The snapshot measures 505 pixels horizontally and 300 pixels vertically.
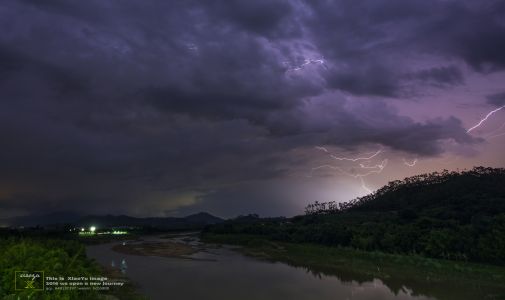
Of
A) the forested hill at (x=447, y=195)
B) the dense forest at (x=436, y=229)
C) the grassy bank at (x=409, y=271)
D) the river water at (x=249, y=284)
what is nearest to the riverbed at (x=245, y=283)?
the river water at (x=249, y=284)

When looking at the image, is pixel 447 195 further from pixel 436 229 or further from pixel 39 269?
pixel 39 269

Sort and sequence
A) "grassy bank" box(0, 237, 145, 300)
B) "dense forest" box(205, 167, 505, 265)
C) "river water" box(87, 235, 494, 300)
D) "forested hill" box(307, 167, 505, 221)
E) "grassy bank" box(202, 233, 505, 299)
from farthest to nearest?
"forested hill" box(307, 167, 505, 221) < "dense forest" box(205, 167, 505, 265) < "grassy bank" box(202, 233, 505, 299) < "river water" box(87, 235, 494, 300) < "grassy bank" box(0, 237, 145, 300)

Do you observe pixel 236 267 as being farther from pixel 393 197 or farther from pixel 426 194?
pixel 393 197

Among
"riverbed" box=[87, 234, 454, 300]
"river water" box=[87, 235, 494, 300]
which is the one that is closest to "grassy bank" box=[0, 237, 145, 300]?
"riverbed" box=[87, 234, 454, 300]

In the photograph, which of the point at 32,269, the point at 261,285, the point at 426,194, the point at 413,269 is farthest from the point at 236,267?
the point at 426,194

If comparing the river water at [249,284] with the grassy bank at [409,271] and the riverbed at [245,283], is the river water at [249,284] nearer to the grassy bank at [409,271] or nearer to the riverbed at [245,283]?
the riverbed at [245,283]

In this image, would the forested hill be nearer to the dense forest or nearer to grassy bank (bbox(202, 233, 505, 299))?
the dense forest
